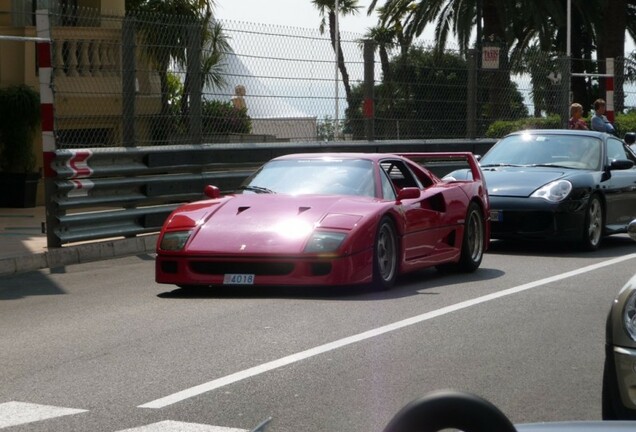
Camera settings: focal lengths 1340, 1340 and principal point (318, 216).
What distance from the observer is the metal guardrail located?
13906mm

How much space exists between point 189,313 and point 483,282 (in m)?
3.20

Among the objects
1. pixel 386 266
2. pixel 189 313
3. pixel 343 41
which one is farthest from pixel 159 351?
pixel 343 41

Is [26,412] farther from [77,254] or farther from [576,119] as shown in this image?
[576,119]

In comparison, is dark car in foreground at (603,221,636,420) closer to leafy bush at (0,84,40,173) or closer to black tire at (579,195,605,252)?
black tire at (579,195,605,252)

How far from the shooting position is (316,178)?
1167 centimetres

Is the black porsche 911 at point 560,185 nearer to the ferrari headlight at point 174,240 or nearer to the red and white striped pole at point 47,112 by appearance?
the red and white striped pole at point 47,112

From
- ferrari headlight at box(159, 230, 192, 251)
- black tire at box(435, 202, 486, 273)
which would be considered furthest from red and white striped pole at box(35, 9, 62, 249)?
black tire at box(435, 202, 486, 273)

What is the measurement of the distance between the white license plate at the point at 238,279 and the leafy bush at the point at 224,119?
6036mm

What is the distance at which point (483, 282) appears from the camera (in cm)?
1182

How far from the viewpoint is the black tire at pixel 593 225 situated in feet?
48.8

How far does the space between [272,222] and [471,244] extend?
283cm

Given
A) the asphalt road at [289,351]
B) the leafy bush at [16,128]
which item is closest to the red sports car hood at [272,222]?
the asphalt road at [289,351]

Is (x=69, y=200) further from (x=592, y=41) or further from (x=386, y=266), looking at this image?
(x=592, y=41)

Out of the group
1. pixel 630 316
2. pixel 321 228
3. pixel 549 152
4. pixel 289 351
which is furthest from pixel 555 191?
pixel 630 316
